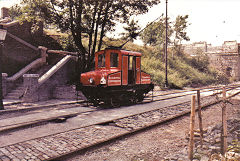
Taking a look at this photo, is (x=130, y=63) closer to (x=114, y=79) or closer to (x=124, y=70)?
(x=124, y=70)

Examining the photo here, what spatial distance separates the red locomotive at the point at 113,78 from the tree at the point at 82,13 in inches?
180

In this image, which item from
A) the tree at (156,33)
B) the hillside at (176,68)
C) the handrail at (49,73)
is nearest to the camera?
the handrail at (49,73)

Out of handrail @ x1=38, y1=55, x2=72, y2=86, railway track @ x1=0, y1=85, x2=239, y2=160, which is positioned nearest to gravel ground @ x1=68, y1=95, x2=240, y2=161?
railway track @ x1=0, y1=85, x2=239, y2=160

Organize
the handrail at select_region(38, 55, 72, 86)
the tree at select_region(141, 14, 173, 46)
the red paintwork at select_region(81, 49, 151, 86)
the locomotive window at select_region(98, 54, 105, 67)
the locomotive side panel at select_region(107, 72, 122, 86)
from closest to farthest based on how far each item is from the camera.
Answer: the locomotive side panel at select_region(107, 72, 122, 86) < the red paintwork at select_region(81, 49, 151, 86) < the locomotive window at select_region(98, 54, 105, 67) < the handrail at select_region(38, 55, 72, 86) < the tree at select_region(141, 14, 173, 46)

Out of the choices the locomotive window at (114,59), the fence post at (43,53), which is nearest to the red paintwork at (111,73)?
the locomotive window at (114,59)

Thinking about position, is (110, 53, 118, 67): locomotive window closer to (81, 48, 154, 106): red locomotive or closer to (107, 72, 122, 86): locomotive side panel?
(81, 48, 154, 106): red locomotive

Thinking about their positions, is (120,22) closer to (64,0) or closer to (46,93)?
(64,0)

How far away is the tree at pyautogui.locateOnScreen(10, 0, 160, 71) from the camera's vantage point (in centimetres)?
1359

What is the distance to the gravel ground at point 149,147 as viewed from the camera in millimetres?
4535

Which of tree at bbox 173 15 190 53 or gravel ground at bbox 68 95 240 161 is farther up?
tree at bbox 173 15 190 53

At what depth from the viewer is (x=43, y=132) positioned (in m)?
6.18

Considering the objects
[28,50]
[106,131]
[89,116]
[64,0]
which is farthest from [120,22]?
[106,131]

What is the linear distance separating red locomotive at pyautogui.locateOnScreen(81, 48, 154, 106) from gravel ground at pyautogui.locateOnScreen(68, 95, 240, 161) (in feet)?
12.9

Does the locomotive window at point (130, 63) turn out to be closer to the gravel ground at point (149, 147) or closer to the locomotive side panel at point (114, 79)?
the locomotive side panel at point (114, 79)
